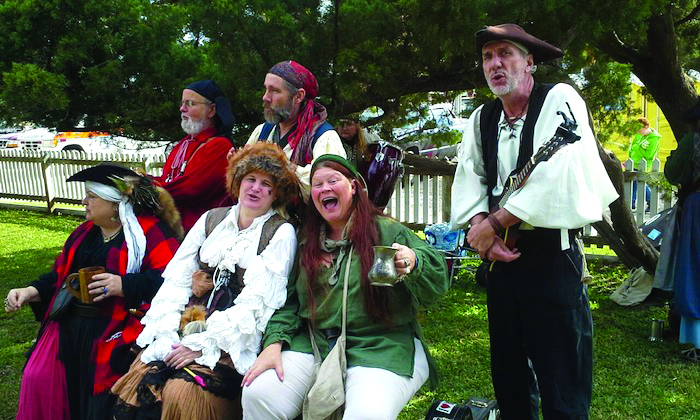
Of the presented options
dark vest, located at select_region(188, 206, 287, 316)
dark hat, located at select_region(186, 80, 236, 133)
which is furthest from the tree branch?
dark vest, located at select_region(188, 206, 287, 316)

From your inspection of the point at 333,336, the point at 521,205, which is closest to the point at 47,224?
the point at 333,336

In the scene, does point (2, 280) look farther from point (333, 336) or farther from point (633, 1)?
point (633, 1)

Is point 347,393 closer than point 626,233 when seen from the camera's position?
Yes

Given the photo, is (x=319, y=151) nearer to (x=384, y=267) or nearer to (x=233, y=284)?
(x=233, y=284)

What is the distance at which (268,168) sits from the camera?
2975 mm

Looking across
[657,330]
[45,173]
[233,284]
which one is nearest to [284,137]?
[233,284]

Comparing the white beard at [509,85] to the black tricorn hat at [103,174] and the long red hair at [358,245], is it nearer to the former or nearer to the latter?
the long red hair at [358,245]

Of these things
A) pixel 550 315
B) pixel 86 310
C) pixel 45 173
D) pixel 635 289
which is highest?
pixel 45 173

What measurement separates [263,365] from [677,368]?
289cm

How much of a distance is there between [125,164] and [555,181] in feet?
32.1

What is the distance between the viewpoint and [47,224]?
35.3 feet

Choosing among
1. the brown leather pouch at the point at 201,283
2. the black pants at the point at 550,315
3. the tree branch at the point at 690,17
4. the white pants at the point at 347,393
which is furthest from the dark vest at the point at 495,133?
the tree branch at the point at 690,17

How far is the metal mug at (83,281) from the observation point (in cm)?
301

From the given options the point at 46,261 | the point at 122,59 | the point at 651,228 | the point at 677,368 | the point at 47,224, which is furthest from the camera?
the point at 47,224
